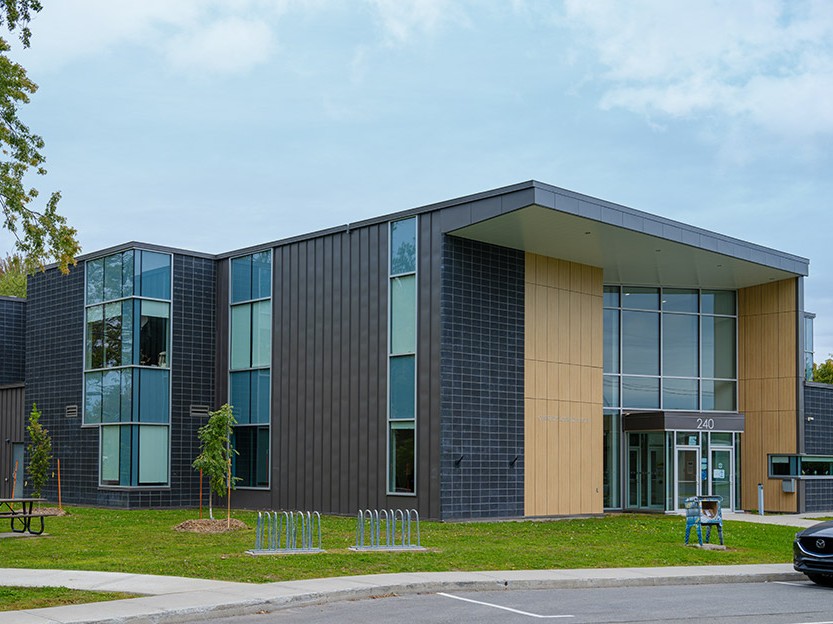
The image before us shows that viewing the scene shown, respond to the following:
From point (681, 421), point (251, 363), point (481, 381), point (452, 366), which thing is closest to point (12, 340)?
point (251, 363)

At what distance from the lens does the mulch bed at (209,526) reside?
23250 mm

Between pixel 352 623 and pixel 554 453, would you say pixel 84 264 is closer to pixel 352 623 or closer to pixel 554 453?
pixel 554 453

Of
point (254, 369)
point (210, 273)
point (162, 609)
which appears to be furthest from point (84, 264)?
point (162, 609)

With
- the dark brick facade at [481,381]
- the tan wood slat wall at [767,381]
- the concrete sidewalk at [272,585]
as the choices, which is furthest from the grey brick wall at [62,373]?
the tan wood slat wall at [767,381]

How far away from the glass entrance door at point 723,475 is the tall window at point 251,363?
1360 centimetres

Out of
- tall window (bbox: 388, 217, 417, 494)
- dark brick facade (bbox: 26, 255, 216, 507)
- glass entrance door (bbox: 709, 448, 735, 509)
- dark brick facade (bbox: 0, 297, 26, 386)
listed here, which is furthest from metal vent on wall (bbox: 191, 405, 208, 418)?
glass entrance door (bbox: 709, 448, 735, 509)

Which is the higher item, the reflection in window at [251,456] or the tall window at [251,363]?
the tall window at [251,363]

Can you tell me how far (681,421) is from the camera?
3127 cm

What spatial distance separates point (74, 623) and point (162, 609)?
116cm

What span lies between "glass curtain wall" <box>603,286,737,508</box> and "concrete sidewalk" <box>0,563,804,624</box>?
14.1m

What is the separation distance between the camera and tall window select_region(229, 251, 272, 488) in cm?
3169

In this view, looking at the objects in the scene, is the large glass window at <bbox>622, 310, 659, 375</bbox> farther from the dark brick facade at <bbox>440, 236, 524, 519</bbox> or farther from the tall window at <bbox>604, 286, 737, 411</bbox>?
the dark brick facade at <bbox>440, 236, 524, 519</bbox>

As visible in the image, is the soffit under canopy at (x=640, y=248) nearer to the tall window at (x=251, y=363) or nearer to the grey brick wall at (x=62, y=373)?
the tall window at (x=251, y=363)

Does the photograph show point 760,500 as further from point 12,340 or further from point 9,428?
point 12,340
